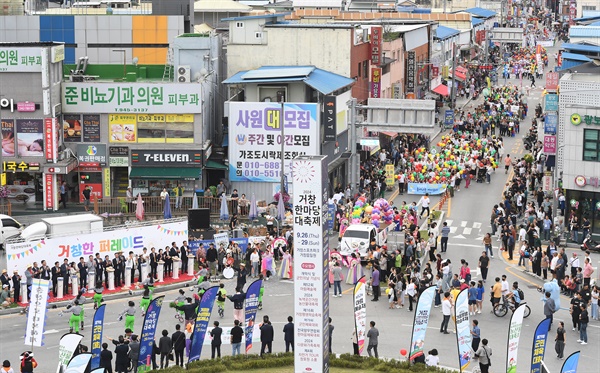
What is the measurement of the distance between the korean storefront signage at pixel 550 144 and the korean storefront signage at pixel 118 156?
21.5 meters

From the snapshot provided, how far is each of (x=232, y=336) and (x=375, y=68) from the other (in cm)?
4230

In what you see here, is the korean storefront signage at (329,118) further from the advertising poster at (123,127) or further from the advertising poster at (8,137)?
the advertising poster at (8,137)

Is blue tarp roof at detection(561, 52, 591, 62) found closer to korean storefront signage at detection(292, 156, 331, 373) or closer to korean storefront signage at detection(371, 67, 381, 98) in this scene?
korean storefront signage at detection(371, 67, 381, 98)

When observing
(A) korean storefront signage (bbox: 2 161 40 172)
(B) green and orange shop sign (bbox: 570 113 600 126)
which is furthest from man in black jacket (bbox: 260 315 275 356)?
(A) korean storefront signage (bbox: 2 161 40 172)

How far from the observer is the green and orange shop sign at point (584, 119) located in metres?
56.5

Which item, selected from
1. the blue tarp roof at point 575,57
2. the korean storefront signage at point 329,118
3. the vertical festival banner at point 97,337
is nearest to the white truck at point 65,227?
the vertical festival banner at point 97,337

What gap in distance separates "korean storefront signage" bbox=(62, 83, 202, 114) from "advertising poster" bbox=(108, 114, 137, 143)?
36cm

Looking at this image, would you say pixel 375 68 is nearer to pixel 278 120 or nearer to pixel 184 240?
pixel 278 120

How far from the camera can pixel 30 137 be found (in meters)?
61.5

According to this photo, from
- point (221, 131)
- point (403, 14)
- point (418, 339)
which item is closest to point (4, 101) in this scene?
point (221, 131)

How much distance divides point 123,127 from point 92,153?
2.06 meters

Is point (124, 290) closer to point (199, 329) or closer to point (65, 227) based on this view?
point (65, 227)

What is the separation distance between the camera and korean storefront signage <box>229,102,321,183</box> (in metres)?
62.5

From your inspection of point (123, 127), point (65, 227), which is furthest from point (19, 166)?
point (65, 227)
